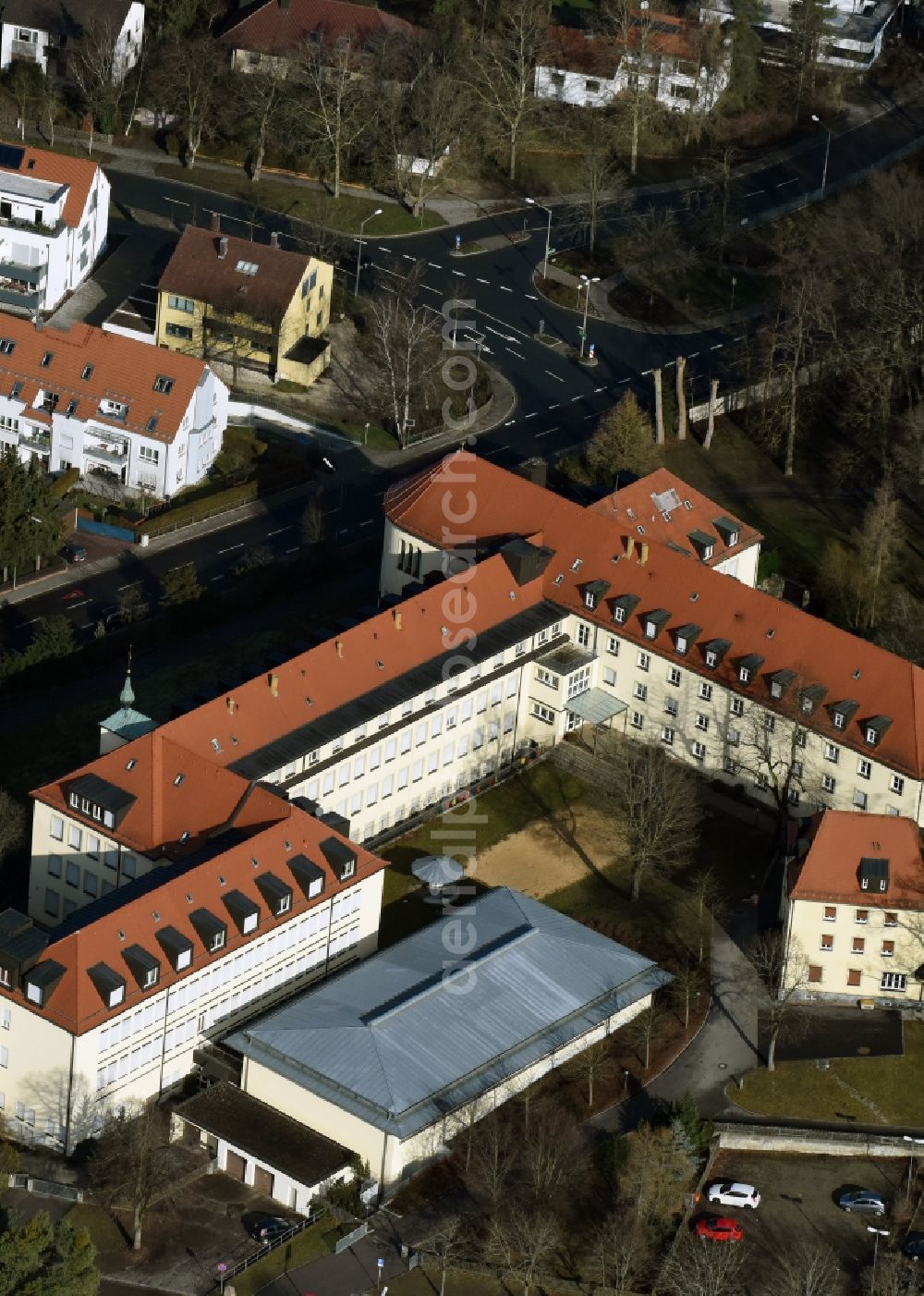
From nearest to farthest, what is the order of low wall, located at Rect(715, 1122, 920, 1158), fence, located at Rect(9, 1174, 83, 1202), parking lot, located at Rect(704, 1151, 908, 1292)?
1. fence, located at Rect(9, 1174, 83, 1202)
2. parking lot, located at Rect(704, 1151, 908, 1292)
3. low wall, located at Rect(715, 1122, 920, 1158)

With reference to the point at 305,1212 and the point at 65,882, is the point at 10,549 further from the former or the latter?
the point at 305,1212

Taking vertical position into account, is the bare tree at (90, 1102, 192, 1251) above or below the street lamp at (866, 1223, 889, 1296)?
above

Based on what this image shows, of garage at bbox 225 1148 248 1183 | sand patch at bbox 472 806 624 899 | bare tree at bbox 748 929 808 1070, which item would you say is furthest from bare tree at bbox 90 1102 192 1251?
bare tree at bbox 748 929 808 1070

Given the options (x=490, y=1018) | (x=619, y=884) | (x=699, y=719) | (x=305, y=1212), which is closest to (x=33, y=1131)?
(x=305, y=1212)

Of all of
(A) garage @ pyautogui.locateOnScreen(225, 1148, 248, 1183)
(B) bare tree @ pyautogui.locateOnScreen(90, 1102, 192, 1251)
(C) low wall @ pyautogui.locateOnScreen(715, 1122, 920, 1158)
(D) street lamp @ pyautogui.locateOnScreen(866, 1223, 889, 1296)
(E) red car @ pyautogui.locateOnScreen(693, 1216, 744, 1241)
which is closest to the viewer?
(B) bare tree @ pyautogui.locateOnScreen(90, 1102, 192, 1251)

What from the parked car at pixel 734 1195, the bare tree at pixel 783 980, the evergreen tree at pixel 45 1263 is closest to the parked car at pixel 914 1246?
the parked car at pixel 734 1195

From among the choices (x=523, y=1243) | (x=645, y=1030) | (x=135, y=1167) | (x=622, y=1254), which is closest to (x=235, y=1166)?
(x=135, y=1167)

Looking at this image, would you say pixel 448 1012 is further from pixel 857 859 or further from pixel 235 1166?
pixel 857 859

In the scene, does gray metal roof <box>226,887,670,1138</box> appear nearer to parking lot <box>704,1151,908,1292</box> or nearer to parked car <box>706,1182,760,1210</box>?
parked car <box>706,1182,760,1210</box>
